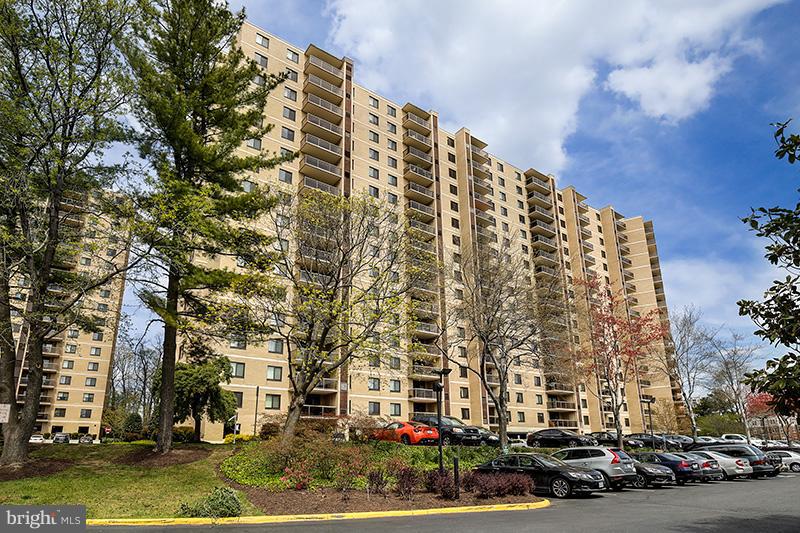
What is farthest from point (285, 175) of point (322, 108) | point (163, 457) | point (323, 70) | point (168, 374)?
point (163, 457)

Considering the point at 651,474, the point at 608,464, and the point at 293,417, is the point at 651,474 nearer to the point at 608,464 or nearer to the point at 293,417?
the point at 608,464

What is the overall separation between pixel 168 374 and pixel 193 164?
8.87m

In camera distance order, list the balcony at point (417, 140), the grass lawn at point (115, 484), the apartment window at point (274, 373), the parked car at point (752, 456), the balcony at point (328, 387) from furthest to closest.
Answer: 1. the balcony at point (417, 140)
2. the balcony at point (328, 387)
3. the apartment window at point (274, 373)
4. the parked car at point (752, 456)
5. the grass lawn at point (115, 484)

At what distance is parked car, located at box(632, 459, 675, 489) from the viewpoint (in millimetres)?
20250

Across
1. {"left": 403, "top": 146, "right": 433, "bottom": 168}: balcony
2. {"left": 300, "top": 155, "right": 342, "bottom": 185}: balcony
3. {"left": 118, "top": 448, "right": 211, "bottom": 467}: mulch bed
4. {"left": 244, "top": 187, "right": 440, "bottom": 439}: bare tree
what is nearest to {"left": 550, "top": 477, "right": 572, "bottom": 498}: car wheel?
{"left": 244, "top": 187, "right": 440, "bottom": 439}: bare tree

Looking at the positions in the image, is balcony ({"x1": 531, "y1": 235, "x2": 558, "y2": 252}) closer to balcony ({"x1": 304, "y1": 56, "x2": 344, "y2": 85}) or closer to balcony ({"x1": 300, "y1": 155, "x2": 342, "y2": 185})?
balcony ({"x1": 300, "y1": 155, "x2": 342, "y2": 185})

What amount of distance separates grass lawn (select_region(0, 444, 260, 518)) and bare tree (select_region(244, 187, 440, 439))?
13.4ft

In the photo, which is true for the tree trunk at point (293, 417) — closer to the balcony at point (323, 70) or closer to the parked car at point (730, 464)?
the parked car at point (730, 464)

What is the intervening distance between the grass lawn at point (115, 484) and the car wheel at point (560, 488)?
10380mm

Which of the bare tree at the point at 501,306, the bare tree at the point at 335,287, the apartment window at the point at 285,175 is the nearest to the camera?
the bare tree at the point at 335,287

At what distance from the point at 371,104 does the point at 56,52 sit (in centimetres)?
4103

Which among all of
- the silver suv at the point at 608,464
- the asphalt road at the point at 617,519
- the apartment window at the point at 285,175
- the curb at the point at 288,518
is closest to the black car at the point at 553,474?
the asphalt road at the point at 617,519

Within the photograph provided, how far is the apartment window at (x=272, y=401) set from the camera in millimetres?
38219

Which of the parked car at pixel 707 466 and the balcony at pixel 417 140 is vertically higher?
the balcony at pixel 417 140
